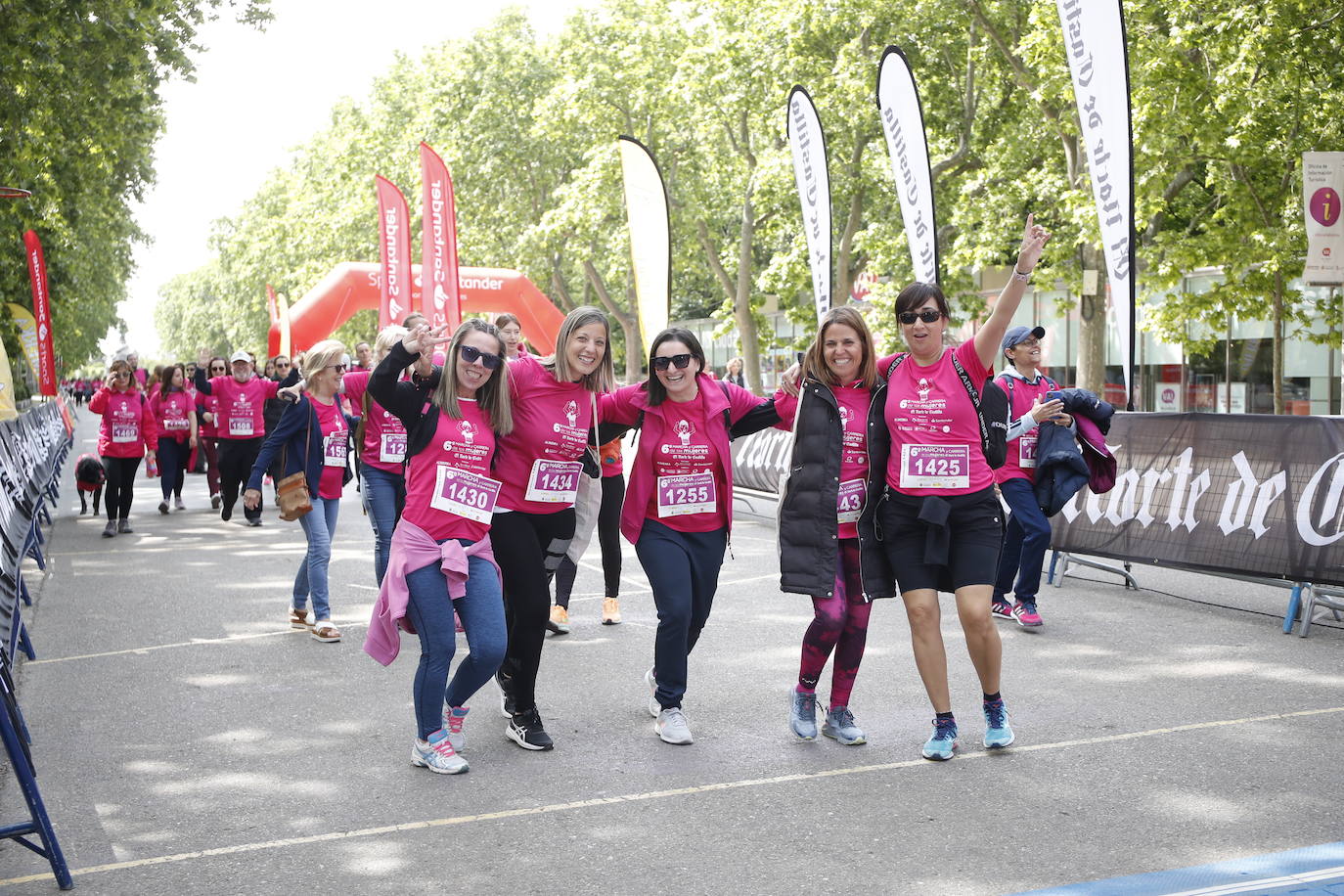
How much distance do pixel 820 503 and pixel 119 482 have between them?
11179mm

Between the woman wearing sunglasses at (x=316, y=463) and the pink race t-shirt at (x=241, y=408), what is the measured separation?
6.29m

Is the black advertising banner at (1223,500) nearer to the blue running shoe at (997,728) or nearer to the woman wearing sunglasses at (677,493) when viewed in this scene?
the blue running shoe at (997,728)

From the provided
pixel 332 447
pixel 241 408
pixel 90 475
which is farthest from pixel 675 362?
pixel 90 475

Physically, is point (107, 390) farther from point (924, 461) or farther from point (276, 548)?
point (924, 461)

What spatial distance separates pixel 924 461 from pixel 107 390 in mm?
11736

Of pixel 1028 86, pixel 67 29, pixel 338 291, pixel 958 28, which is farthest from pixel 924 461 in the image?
pixel 338 291

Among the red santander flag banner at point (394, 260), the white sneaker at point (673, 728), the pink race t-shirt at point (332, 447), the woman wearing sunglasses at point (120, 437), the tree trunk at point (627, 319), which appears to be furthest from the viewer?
the tree trunk at point (627, 319)

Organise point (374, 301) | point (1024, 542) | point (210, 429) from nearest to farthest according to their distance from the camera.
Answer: point (1024, 542) → point (210, 429) → point (374, 301)

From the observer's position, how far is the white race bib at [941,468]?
523 cm

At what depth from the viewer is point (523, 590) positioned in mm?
5508

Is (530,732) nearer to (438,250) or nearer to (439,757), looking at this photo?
(439,757)

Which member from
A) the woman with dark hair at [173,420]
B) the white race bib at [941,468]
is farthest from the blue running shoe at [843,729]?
the woman with dark hair at [173,420]

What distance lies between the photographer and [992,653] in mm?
5340

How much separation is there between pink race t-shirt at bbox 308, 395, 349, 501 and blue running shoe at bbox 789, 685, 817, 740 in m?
3.93
